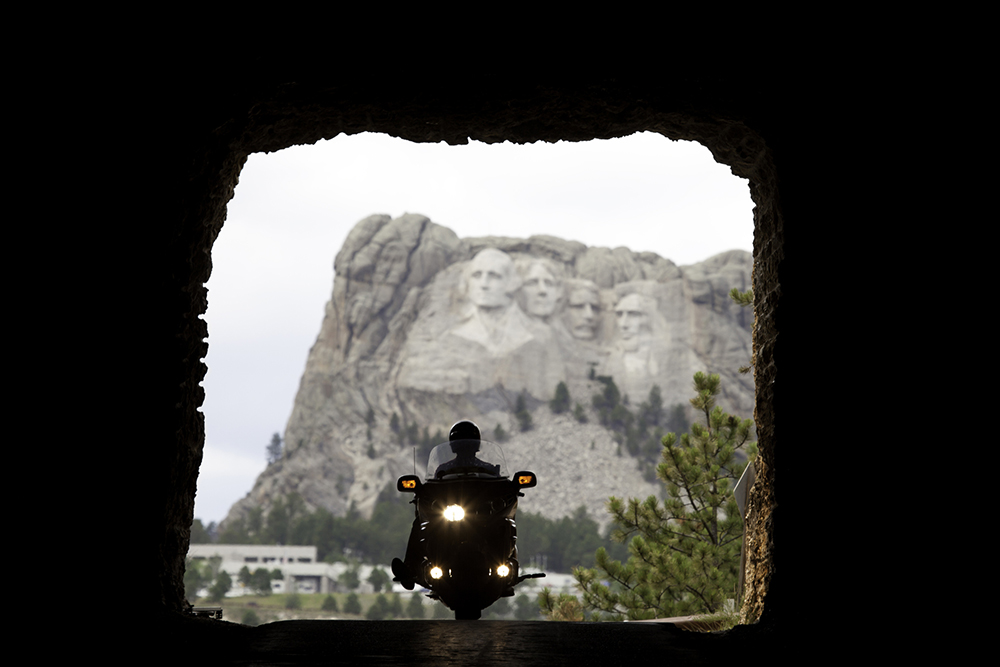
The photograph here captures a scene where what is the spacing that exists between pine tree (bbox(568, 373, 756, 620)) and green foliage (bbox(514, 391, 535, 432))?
75724 millimetres

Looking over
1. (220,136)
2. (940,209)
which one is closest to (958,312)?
(940,209)

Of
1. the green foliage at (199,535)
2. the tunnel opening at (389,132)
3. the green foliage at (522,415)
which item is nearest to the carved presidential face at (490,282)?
the green foliage at (522,415)

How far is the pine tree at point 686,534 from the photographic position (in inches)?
537

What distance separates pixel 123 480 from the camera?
380 centimetres

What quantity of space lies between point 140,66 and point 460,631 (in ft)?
9.90

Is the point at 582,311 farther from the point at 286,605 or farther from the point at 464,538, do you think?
the point at 464,538

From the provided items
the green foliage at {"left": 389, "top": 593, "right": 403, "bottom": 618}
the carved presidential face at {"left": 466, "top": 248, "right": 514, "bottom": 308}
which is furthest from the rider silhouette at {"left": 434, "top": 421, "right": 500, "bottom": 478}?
the carved presidential face at {"left": 466, "top": 248, "right": 514, "bottom": 308}

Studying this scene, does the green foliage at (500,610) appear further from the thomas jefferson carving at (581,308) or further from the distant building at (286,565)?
the thomas jefferson carving at (581,308)

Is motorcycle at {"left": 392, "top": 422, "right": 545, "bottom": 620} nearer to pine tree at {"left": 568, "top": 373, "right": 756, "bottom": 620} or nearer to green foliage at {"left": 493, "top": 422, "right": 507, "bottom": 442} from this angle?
pine tree at {"left": 568, "top": 373, "right": 756, "bottom": 620}

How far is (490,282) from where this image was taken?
93.9 metres

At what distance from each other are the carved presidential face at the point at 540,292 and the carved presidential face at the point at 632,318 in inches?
272

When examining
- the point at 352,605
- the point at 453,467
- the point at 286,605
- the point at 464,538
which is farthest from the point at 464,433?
the point at 286,605

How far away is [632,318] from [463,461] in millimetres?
91666

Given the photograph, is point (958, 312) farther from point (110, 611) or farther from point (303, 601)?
point (303, 601)
